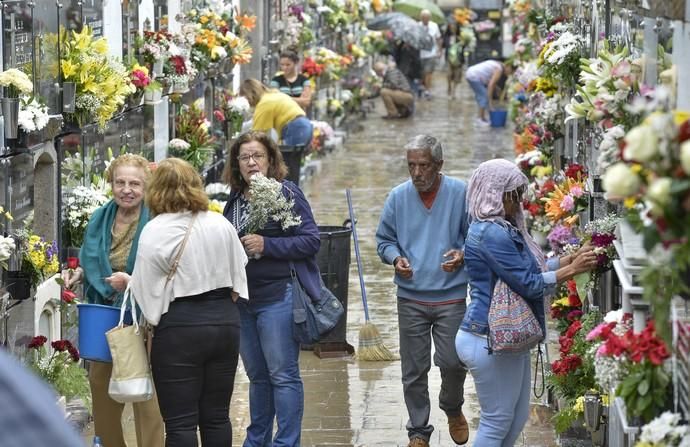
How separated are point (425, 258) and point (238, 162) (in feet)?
3.52

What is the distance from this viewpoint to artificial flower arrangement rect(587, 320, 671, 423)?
14.6ft

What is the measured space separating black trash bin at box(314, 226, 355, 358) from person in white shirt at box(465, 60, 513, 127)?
16310 mm

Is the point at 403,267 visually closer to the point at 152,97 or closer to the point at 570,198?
the point at 570,198

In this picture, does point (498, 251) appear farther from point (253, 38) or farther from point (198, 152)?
point (253, 38)

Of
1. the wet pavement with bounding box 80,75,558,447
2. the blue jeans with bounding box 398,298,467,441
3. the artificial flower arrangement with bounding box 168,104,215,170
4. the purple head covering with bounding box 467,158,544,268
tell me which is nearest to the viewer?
the purple head covering with bounding box 467,158,544,268

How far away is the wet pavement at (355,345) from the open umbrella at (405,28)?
460 centimetres

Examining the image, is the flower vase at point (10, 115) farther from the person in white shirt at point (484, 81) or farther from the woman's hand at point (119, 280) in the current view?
the person in white shirt at point (484, 81)

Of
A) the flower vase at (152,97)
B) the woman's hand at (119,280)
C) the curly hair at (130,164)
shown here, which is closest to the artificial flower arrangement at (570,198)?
the curly hair at (130,164)

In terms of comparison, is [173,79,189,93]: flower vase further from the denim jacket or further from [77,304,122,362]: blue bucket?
the denim jacket

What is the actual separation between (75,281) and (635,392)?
3.71 m

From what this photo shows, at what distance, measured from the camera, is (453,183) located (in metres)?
7.51

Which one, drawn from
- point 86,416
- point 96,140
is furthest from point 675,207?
point 96,140

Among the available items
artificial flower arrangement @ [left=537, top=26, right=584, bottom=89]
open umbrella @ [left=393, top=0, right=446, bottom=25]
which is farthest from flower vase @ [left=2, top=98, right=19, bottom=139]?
open umbrella @ [left=393, top=0, right=446, bottom=25]

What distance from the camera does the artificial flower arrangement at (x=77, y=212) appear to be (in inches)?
355
